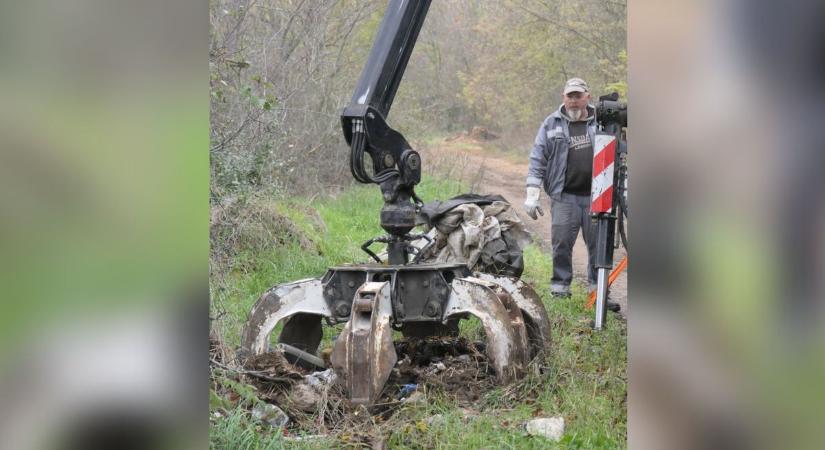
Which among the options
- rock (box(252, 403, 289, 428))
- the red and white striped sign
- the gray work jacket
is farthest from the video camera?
rock (box(252, 403, 289, 428))

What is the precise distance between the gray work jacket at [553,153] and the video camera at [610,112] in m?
2.11

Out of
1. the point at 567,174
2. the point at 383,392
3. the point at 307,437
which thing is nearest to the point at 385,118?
the point at 383,392

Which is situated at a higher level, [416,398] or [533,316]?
[533,316]

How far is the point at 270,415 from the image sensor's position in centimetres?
416

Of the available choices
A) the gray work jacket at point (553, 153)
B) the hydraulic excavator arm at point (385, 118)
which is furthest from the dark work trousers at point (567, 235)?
the hydraulic excavator arm at point (385, 118)

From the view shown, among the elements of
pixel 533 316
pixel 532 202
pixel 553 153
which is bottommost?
pixel 533 316

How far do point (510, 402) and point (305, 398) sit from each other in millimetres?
1054

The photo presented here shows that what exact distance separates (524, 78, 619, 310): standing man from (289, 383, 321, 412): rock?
4028mm

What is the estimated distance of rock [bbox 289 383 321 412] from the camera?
436 centimetres

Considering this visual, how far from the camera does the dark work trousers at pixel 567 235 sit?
8.14 m

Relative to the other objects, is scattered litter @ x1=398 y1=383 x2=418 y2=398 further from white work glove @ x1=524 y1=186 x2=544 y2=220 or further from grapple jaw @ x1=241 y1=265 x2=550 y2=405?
white work glove @ x1=524 y1=186 x2=544 y2=220

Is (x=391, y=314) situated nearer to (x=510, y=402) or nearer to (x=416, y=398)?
(x=416, y=398)
